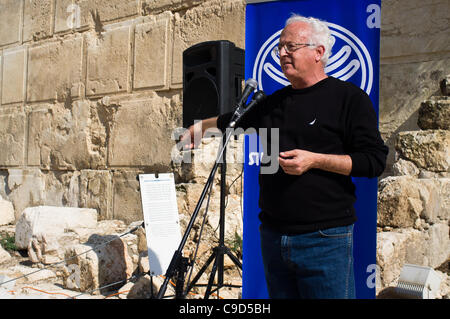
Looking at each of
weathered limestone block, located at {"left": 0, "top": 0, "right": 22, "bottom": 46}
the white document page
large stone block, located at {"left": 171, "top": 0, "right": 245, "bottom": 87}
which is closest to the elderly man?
the white document page

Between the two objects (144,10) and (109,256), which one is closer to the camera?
(109,256)

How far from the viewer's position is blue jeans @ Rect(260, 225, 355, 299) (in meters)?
1.71

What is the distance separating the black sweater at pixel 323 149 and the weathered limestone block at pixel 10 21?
7.05 m

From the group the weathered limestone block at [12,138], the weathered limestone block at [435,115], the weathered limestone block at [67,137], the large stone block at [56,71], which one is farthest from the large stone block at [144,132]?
the weathered limestone block at [435,115]

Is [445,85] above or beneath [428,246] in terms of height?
above

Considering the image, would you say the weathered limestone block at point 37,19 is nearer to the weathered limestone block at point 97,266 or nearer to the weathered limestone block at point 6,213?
the weathered limestone block at point 6,213

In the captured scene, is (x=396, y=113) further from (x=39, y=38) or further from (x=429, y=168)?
(x=39, y=38)

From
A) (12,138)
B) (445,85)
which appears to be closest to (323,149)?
(445,85)

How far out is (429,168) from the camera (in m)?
3.62

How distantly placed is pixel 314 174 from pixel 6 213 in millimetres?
6669

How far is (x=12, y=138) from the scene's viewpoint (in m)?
7.54

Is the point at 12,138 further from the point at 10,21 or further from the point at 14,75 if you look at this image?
the point at 10,21

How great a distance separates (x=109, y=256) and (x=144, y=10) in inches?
131
